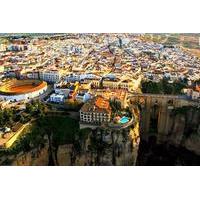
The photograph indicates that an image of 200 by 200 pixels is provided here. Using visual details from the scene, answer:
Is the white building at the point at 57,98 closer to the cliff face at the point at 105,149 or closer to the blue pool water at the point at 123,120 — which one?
the cliff face at the point at 105,149

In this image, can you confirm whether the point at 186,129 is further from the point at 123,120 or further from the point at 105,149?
the point at 105,149

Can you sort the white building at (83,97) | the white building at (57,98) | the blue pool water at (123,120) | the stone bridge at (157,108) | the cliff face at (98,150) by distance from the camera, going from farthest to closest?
the stone bridge at (157,108), the white building at (57,98), the white building at (83,97), the blue pool water at (123,120), the cliff face at (98,150)

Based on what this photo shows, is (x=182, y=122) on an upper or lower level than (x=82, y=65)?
lower

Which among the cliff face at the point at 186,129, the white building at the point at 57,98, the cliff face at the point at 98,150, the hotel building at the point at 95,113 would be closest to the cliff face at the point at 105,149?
the cliff face at the point at 98,150

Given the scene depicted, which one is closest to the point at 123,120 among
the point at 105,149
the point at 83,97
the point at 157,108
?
the point at 105,149

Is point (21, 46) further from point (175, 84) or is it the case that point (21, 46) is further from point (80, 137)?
point (80, 137)

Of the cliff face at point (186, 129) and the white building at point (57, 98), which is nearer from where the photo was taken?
the cliff face at point (186, 129)

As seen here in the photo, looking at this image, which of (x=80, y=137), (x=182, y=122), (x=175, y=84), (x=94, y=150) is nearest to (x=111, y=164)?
(x=94, y=150)
